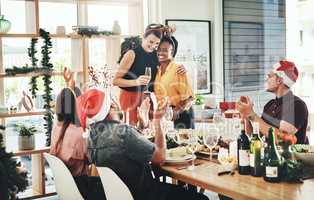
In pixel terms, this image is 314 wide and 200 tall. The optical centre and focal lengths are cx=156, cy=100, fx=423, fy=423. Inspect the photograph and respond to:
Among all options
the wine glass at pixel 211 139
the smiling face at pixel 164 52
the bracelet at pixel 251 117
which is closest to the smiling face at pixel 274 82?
the bracelet at pixel 251 117

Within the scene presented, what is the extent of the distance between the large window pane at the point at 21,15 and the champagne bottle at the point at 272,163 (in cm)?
312

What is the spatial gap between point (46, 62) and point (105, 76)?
0.66 meters

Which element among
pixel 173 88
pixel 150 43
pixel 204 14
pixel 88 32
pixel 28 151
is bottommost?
pixel 28 151

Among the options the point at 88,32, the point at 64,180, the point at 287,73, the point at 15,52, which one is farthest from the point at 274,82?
the point at 15,52

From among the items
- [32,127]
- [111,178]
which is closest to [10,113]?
[32,127]

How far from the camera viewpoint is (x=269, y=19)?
17.8ft

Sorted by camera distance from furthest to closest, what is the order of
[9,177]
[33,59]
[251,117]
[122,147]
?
[33,59] < [251,117] < [122,147] < [9,177]

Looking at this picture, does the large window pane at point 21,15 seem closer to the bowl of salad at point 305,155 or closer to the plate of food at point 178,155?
the plate of food at point 178,155

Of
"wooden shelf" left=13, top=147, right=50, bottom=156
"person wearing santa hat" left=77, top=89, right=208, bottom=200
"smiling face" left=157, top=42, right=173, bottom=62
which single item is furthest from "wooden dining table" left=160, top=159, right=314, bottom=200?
"wooden shelf" left=13, top=147, right=50, bottom=156

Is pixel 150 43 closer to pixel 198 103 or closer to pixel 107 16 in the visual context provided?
pixel 107 16

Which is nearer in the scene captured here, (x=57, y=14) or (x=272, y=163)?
(x=272, y=163)

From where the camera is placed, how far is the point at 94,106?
8.65ft

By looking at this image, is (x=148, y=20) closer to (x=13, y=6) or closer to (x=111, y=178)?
(x=13, y=6)

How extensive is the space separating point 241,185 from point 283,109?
4.39ft
